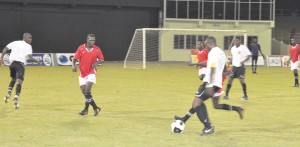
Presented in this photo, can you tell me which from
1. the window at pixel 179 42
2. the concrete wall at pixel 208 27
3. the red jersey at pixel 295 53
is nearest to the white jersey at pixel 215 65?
the red jersey at pixel 295 53

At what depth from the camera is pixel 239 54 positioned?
17.0m

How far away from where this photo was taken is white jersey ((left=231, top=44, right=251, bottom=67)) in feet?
55.5

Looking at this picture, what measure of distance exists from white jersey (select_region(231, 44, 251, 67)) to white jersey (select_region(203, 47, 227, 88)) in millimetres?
6940

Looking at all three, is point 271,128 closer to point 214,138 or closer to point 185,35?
point 214,138

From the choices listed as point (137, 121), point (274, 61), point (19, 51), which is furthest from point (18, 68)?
point (274, 61)

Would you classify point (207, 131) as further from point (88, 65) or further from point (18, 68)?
point (18, 68)

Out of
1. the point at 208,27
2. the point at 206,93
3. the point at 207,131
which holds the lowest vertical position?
the point at 207,131

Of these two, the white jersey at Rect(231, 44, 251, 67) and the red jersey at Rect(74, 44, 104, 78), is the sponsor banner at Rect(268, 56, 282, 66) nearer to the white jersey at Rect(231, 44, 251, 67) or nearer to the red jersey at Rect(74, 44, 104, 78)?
the white jersey at Rect(231, 44, 251, 67)

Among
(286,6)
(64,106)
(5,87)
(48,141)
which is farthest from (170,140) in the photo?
(286,6)

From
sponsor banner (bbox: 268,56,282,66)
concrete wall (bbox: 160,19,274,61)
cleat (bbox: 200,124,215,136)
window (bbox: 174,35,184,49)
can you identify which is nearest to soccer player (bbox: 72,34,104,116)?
cleat (bbox: 200,124,215,136)

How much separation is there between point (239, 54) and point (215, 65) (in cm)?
735

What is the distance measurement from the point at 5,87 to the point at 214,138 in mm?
12833

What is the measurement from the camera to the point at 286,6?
63344 millimetres

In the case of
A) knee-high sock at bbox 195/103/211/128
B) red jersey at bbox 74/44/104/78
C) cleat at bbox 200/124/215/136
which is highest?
red jersey at bbox 74/44/104/78
